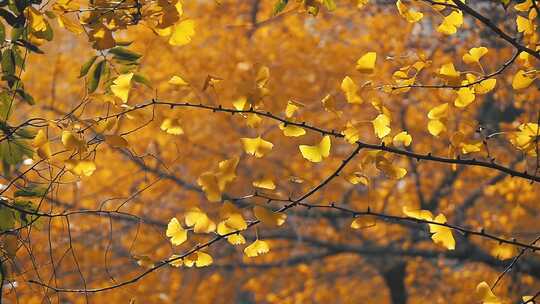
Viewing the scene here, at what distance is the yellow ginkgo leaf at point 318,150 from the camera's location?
1.71 m

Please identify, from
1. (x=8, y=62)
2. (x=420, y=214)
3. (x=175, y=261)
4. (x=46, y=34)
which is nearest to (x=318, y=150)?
(x=420, y=214)

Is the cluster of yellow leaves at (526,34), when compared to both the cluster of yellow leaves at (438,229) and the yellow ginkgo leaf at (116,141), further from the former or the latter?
the yellow ginkgo leaf at (116,141)

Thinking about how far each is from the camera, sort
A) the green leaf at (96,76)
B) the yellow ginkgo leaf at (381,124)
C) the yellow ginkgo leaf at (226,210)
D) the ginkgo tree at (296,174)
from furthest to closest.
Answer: the ginkgo tree at (296,174), the green leaf at (96,76), the yellow ginkgo leaf at (381,124), the yellow ginkgo leaf at (226,210)

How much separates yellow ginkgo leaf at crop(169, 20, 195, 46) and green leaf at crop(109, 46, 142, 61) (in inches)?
8.9

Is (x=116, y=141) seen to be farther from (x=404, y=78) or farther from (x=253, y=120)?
(x=404, y=78)

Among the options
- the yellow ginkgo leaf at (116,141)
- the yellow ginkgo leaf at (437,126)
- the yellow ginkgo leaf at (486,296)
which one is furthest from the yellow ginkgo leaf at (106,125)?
the yellow ginkgo leaf at (486,296)

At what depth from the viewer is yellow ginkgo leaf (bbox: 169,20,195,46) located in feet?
5.99

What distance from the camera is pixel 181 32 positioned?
1.83 m

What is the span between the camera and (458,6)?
5.55 feet

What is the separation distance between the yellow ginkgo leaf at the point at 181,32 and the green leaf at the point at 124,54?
226 millimetres

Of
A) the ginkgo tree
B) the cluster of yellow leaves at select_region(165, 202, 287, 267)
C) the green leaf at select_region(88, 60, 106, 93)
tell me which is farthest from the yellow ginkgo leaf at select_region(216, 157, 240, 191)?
the ginkgo tree

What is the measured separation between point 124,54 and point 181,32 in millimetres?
263

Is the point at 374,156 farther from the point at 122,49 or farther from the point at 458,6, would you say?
the point at 122,49

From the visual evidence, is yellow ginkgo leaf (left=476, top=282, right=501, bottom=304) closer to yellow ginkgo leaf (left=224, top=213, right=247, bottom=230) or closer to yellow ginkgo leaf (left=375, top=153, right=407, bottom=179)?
yellow ginkgo leaf (left=375, top=153, right=407, bottom=179)
